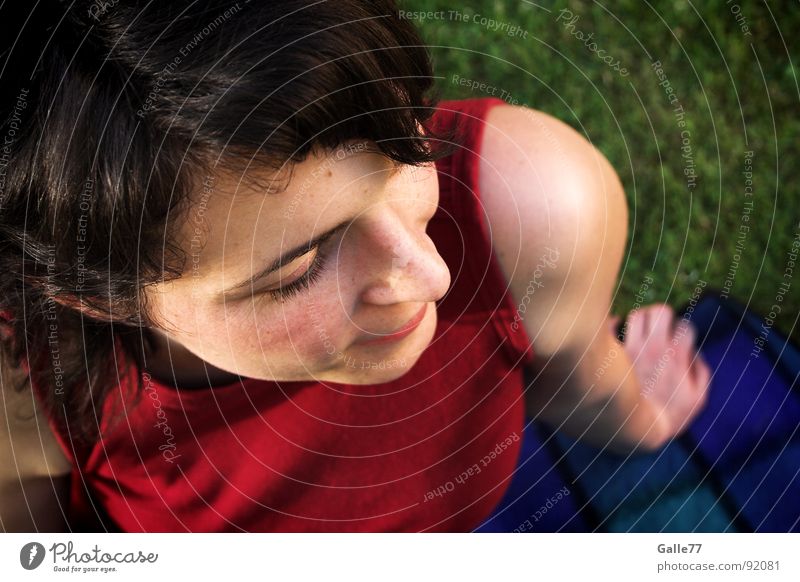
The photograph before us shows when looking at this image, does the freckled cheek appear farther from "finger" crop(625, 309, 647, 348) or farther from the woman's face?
"finger" crop(625, 309, 647, 348)

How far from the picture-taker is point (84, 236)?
0.39 m

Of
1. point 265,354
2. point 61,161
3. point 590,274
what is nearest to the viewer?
point 61,161

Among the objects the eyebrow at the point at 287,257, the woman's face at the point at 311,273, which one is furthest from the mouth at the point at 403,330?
the eyebrow at the point at 287,257

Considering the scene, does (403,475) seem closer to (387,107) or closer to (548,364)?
(548,364)

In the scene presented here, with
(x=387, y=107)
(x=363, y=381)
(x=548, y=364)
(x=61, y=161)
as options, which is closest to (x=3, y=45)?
(x=61, y=161)

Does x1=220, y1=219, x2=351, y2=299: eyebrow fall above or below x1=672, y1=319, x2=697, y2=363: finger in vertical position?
above

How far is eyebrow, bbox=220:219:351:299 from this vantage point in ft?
1.34

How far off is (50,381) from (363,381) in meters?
0.24

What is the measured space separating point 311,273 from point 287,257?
0.12 feet

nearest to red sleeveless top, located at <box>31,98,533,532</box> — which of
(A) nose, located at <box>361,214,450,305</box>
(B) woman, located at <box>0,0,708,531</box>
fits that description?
(B) woman, located at <box>0,0,708,531</box>

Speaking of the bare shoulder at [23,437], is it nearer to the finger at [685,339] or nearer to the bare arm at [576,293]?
the bare arm at [576,293]

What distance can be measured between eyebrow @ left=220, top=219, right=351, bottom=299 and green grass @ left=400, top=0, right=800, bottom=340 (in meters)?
0.33

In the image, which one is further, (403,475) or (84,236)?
(403,475)

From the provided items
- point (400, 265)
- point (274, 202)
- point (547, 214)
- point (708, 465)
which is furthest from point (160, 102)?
point (708, 465)
